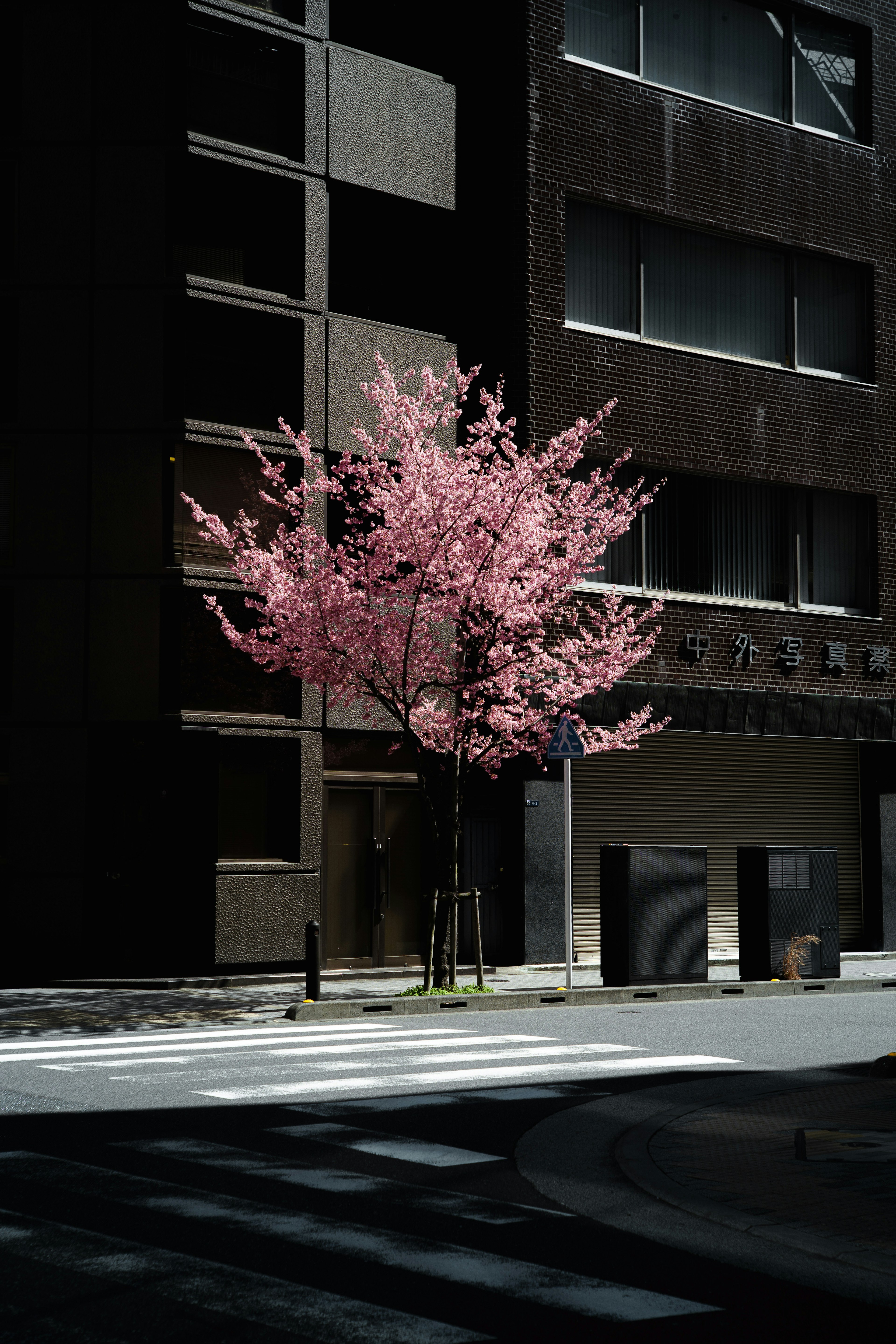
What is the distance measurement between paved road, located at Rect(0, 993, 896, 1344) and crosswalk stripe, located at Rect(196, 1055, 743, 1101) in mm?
35

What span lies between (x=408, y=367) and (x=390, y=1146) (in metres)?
16.3

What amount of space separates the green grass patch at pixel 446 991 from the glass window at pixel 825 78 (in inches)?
660

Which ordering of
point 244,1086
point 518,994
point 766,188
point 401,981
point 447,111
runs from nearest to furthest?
point 244,1086 → point 518,994 → point 401,981 → point 447,111 → point 766,188

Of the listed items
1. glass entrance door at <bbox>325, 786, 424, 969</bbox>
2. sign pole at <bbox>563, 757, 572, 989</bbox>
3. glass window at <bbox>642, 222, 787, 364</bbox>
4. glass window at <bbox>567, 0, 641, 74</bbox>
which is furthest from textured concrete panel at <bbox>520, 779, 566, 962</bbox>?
glass window at <bbox>567, 0, 641, 74</bbox>

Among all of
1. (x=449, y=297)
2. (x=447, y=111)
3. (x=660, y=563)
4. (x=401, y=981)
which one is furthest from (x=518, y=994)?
(x=447, y=111)

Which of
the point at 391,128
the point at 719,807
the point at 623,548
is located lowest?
the point at 719,807

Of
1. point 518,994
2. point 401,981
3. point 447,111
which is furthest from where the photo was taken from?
point 447,111

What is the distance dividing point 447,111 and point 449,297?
2.74 metres

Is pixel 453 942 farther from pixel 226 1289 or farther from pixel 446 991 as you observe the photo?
pixel 226 1289

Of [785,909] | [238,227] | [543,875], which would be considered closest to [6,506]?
[238,227]

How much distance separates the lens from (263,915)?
20922 millimetres

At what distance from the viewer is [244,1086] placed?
36.3ft

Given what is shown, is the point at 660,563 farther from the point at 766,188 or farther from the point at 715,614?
the point at 766,188

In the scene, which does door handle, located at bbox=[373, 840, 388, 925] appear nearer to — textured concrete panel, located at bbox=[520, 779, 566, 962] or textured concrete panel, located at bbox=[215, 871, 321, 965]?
textured concrete panel, located at bbox=[215, 871, 321, 965]
